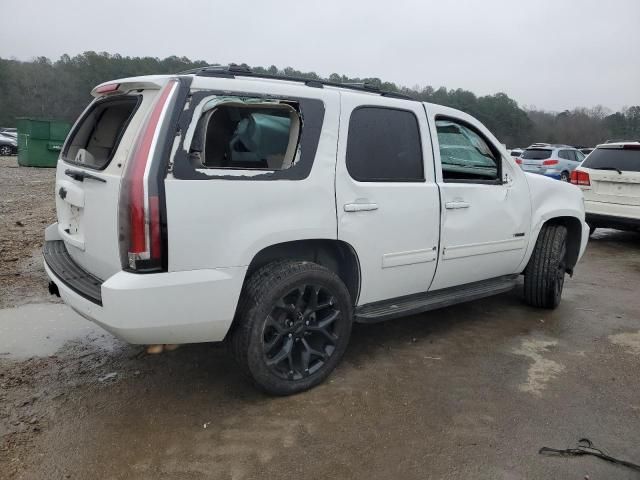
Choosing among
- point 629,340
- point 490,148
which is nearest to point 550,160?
point 629,340

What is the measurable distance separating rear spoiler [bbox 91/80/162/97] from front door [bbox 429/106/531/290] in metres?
1.99

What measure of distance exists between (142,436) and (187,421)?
25 cm

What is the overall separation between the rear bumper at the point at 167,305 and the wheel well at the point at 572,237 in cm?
356

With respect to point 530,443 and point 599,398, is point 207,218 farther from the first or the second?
point 599,398

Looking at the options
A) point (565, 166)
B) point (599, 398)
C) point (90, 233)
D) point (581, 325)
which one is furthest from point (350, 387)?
point (565, 166)

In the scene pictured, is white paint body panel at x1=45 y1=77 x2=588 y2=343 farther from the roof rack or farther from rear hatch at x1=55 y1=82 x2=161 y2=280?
the roof rack

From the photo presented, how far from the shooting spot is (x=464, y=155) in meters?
4.08

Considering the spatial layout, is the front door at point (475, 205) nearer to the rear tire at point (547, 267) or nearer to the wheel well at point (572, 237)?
the rear tire at point (547, 267)

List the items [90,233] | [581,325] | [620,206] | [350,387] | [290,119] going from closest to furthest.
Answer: [90,233] → [290,119] → [350,387] → [581,325] → [620,206]

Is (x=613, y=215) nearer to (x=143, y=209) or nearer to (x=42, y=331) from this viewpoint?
(x=143, y=209)

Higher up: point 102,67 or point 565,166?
point 102,67

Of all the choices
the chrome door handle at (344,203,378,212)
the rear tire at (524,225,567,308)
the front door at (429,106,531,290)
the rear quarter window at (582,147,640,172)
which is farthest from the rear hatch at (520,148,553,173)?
the chrome door handle at (344,203,378,212)

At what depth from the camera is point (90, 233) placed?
283 cm

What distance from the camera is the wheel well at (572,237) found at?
4975mm
